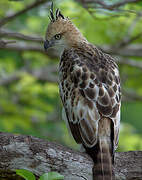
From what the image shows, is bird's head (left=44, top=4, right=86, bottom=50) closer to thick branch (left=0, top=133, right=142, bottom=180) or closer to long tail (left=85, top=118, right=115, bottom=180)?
long tail (left=85, top=118, right=115, bottom=180)

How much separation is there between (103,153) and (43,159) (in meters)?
0.71

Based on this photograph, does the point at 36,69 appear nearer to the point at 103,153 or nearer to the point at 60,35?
the point at 60,35

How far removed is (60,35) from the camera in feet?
21.9

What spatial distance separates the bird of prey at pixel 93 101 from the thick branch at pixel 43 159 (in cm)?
17

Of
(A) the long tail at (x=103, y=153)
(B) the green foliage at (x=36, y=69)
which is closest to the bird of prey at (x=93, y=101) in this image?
(A) the long tail at (x=103, y=153)

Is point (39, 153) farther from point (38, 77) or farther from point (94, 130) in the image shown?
point (38, 77)

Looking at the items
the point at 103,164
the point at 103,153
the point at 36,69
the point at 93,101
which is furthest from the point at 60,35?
the point at 36,69

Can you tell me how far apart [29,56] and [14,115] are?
1517mm

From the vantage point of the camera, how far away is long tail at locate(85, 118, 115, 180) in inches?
185

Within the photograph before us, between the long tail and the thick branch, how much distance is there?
0.09 m

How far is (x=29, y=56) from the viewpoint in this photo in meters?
10.1

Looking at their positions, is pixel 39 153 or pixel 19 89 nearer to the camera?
pixel 39 153

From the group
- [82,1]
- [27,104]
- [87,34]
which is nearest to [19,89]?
[27,104]

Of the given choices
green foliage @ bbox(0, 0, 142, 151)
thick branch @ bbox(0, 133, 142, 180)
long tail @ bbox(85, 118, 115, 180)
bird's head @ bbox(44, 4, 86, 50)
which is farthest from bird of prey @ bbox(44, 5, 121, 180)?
green foliage @ bbox(0, 0, 142, 151)
